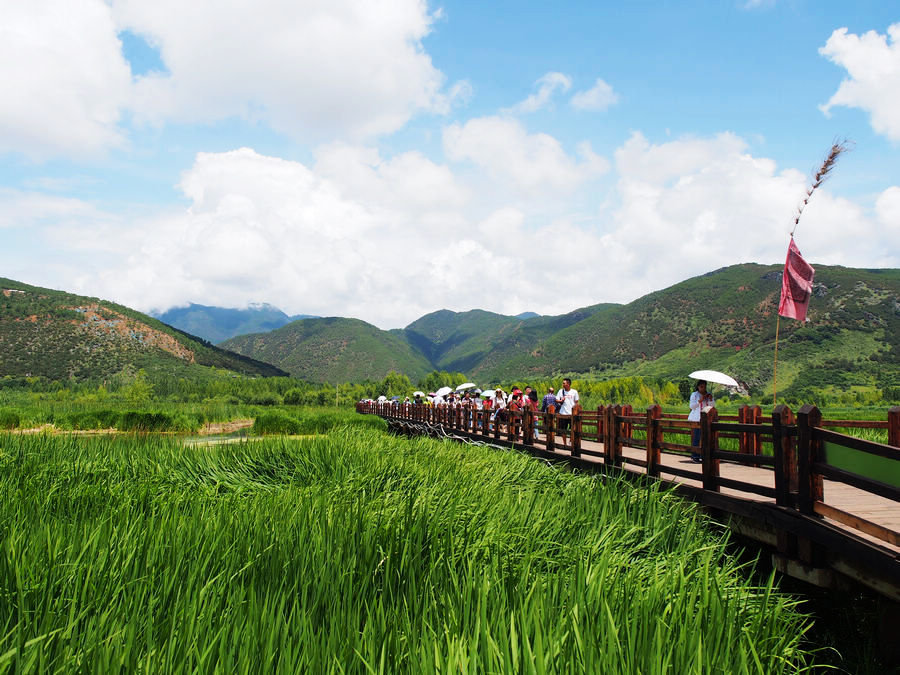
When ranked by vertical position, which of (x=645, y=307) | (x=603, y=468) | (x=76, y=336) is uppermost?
(x=645, y=307)

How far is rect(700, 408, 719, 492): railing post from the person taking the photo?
6.43m

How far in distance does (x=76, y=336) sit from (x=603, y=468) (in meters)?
106

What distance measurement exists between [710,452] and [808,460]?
1608mm

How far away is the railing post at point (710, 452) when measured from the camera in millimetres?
6426

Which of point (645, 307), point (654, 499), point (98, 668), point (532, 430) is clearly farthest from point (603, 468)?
point (645, 307)

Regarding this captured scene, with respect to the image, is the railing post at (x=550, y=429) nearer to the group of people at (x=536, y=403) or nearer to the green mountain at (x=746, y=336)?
the group of people at (x=536, y=403)

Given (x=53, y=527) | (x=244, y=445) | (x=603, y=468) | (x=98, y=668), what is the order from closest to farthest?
1. (x=98, y=668)
2. (x=53, y=527)
3. (x=603, y=468)
4. (x=244, y=445)

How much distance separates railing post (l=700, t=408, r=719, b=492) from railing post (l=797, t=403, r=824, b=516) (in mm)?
1424

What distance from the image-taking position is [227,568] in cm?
319

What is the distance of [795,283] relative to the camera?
28.0 ft

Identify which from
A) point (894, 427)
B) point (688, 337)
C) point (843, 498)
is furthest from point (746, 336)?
point (843, 498)

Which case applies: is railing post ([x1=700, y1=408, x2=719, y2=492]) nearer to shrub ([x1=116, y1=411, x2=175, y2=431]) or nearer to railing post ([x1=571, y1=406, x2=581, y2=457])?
railing post ([x1=571, y1=406, x2=581, y2=457])

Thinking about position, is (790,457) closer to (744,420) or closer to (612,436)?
(612,436)

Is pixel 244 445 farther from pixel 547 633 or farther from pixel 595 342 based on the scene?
pixel 595 342
